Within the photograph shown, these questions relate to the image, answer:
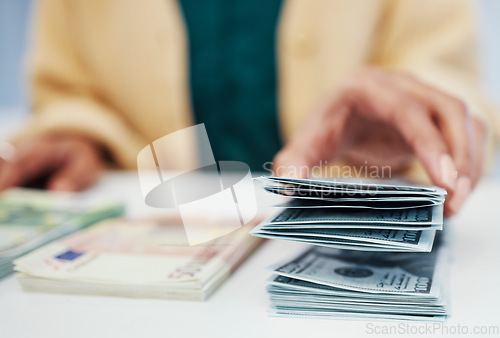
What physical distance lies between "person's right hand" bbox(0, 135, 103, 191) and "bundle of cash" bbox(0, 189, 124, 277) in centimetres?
6

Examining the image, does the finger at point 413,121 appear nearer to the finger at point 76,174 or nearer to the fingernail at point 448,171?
the fingernail at point 448,171

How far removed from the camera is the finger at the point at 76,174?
820 millimetres

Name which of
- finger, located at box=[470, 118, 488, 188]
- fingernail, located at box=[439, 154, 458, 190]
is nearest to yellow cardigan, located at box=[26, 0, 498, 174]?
finger, located at box=[470, 118, 488, 188]

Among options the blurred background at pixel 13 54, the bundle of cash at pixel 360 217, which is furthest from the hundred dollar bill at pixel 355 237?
the blurred background at pixel 13 54

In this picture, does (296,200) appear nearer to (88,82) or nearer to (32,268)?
(32,268)

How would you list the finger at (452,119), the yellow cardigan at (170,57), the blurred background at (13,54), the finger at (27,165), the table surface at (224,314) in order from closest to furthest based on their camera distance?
the table surface at (224,314), the finger at (452,119), the finger at (27,165), the yellow cardigan at (170,57), the blurred background at (13,54)

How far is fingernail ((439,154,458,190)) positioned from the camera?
0.42 meters

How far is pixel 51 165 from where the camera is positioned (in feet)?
2.88

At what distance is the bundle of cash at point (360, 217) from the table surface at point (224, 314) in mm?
63

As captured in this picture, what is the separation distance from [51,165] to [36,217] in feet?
0.96

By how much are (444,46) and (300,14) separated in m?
0.30

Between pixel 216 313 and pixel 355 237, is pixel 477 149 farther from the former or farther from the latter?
pixel 216 313

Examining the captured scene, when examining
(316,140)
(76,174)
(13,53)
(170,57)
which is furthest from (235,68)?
(13,53)

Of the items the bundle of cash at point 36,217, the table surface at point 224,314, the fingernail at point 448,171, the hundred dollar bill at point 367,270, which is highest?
the fingernail at point 448,171
